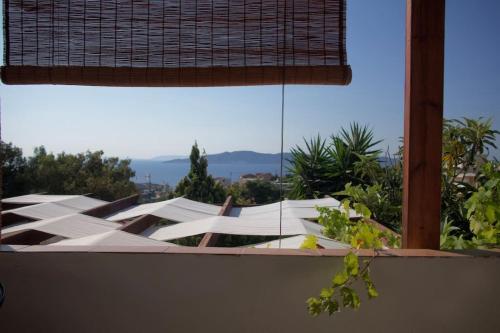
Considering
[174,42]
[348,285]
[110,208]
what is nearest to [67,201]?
[110,208]

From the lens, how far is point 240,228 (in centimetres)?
378

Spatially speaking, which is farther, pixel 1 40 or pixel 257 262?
pixel 1 40

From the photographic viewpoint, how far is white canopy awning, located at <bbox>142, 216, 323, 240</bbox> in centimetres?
360

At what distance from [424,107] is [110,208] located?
5974 millimetres

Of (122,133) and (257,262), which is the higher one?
(122,133)

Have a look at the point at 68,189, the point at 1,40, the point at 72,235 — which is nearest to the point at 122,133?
the point at 68,189

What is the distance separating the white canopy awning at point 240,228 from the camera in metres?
3.60

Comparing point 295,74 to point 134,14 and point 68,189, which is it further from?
point 68,189

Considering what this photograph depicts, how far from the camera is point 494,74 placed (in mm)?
5016

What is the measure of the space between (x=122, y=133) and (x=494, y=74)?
29.0 m

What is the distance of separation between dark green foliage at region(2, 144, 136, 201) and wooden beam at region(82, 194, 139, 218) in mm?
8485

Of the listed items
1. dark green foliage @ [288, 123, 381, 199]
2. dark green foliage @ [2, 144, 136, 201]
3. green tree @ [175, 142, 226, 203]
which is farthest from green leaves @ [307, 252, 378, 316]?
dark green foliage @ [2, 144, 136, 201]

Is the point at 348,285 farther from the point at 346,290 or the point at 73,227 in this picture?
the point at 73,227

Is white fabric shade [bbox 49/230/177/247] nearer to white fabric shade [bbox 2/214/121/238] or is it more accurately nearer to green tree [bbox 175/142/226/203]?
white fabric shade [bbox 2/214/121/238]
